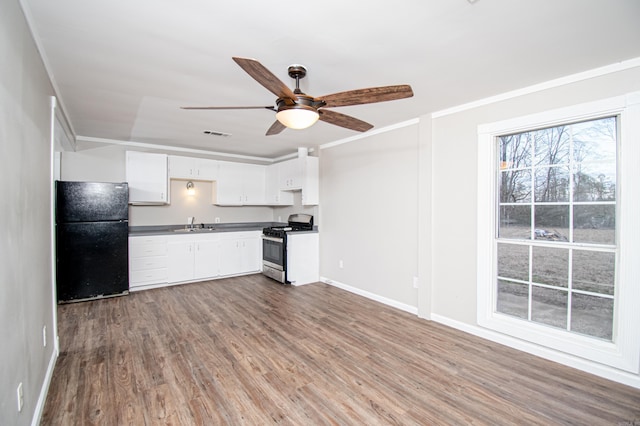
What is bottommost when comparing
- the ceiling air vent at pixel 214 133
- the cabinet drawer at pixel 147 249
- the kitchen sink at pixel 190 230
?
the cabinet drawer at pixel 147 249

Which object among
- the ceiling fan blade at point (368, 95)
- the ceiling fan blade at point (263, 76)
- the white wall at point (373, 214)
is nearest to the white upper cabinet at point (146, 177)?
the white wall at point (373, 214)

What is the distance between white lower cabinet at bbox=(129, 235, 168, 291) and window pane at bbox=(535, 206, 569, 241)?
5074mm

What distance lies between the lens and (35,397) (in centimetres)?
182

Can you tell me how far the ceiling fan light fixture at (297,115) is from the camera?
1.99 meters

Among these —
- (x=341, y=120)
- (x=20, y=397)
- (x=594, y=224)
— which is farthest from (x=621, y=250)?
(x=20, y=397)

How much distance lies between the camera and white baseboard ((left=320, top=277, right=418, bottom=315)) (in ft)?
12.2

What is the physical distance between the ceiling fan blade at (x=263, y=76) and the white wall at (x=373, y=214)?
2.27m

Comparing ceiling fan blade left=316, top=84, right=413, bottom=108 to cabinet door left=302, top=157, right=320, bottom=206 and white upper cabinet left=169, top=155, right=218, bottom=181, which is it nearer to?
cabinet door left=302, top=157, right=320, bottom=206

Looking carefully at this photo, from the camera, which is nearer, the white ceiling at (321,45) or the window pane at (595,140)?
the white ceiling at (321,45)

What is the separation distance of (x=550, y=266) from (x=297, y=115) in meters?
2.65

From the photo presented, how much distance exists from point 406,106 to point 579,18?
5.24 feet

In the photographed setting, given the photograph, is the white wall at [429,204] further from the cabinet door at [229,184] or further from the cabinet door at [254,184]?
the cabinet door at [229,184]

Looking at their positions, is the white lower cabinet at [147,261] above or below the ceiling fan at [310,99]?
below

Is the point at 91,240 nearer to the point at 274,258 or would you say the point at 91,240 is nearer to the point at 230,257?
the point at 230,257
